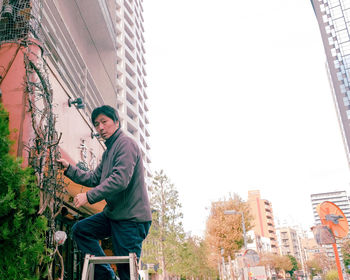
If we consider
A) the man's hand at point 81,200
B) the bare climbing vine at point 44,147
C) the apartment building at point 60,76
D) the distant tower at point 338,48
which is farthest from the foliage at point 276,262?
the man's hand at point 81,200

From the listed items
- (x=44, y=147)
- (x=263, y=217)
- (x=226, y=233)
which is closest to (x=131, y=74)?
(x=226, y=233)

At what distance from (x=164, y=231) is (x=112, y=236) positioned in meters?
21.2

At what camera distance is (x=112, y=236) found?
2.71m

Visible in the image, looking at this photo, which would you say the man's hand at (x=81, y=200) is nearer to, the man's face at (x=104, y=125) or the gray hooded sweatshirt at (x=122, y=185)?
the gray hooded sweatshirt at (x=122, y=185)

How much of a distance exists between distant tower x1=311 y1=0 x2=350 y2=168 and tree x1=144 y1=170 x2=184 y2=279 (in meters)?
74.1

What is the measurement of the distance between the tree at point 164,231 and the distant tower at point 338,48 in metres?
74.1

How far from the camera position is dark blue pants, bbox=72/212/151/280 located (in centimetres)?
257

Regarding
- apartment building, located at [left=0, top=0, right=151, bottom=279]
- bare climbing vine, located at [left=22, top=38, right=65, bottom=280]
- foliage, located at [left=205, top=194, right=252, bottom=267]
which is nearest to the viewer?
bare climbing vine, located at [left=22, top=38, right=65, bottom=280]

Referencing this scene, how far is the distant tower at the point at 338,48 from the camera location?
281ft

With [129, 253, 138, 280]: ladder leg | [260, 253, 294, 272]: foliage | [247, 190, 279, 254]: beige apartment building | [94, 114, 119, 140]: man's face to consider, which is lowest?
[260, 253, 294, 272]: foliage

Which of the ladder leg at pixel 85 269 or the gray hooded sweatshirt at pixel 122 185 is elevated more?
the gray hooded sweatshirt at pixel 122 185

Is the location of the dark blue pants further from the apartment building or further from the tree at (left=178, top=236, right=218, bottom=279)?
the tree at (left=178, top=236, right=218, bottom=279)

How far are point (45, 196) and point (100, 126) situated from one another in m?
0.80

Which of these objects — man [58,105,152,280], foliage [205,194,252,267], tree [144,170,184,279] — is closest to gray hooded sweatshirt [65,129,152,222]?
man [58,105,152,280]
